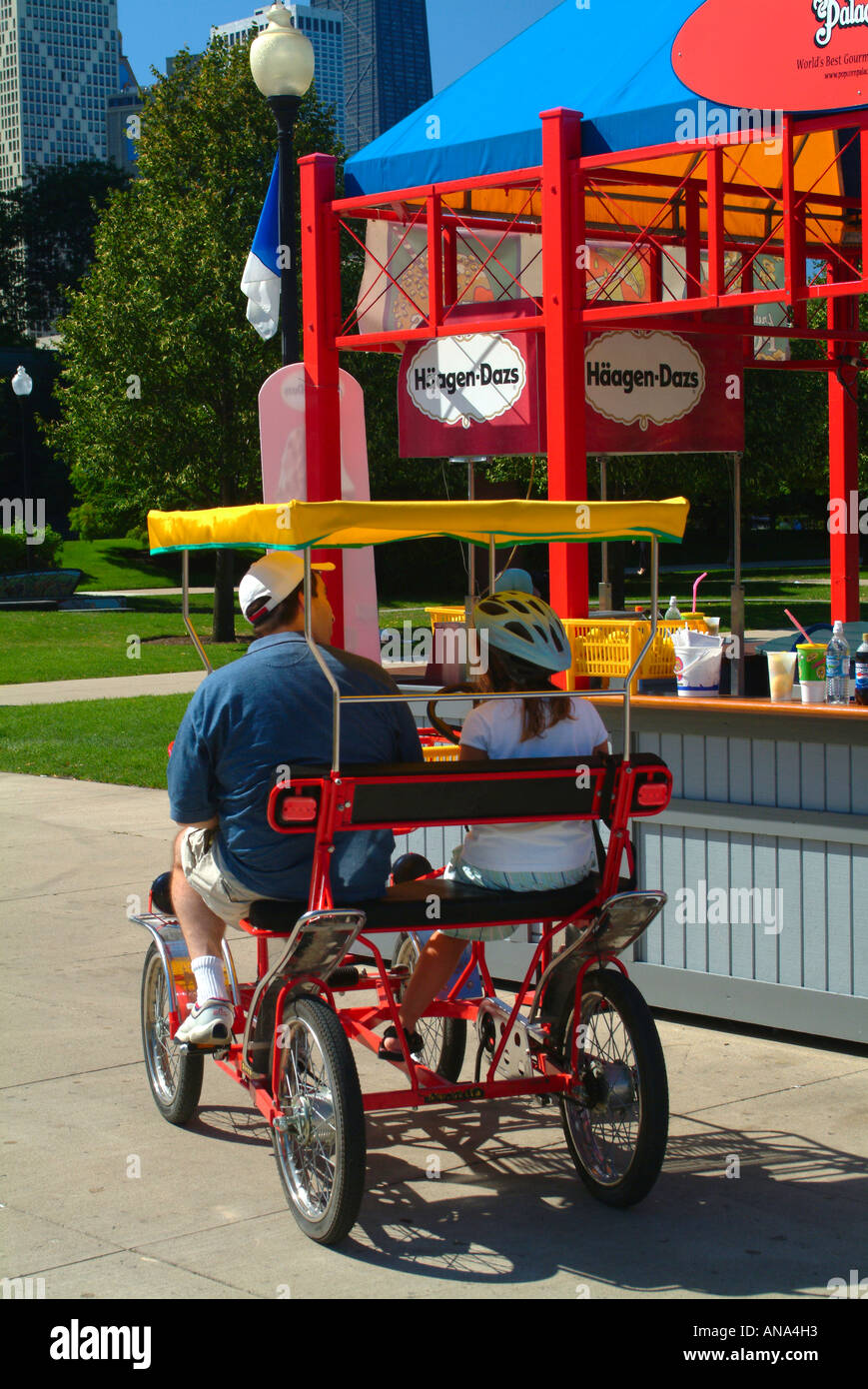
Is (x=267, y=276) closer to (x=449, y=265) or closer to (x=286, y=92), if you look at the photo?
(x=286, y=92)

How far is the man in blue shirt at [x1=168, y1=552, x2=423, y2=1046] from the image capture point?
15.5ft

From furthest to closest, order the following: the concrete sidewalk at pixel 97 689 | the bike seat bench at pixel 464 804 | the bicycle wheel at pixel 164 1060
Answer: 1. the concrete sidewalk at pixel 97 689
2. the bicycle wheel at pixel 164 1060
3. the bike seat bench at pixel 464 804

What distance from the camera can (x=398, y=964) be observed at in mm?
5754

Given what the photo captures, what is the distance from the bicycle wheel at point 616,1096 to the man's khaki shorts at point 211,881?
104 cm

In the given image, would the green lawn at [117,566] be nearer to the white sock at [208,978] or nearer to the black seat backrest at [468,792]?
the white sock at [208,978]

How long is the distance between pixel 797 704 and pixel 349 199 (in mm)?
5406

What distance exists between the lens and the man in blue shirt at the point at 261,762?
15.5ft

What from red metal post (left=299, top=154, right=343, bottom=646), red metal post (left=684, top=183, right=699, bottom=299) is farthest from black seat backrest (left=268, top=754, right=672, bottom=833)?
red metal post (left=684, top=183, right=699, bottom=299)

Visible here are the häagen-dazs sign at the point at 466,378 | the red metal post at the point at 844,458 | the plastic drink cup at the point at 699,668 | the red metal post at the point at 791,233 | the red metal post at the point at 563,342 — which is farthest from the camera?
the red metal post at the point at 844,458

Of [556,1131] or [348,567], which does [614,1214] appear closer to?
[556,1131]

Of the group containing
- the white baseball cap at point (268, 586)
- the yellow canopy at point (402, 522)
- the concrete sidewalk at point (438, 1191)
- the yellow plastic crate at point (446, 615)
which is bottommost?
the concrete sidewalk at point (438, 1191)

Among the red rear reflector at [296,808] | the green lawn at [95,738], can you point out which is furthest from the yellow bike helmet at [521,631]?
the green lawn at [95,738]

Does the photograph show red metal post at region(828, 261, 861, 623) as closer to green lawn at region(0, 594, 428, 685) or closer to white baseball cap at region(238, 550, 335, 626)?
green lawn at region(0, 594, 428, 685)

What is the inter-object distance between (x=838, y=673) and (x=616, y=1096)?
2287mm
